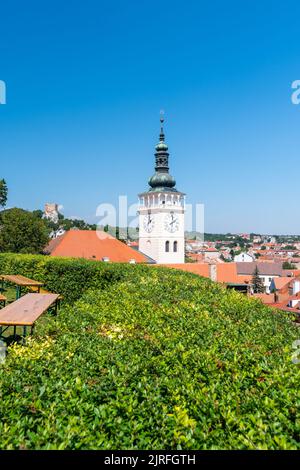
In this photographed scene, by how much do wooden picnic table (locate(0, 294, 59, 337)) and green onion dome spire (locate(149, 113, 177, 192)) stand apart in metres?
43.2

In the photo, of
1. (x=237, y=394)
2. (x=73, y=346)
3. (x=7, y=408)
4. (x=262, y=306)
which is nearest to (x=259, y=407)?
(x=237, y=394)

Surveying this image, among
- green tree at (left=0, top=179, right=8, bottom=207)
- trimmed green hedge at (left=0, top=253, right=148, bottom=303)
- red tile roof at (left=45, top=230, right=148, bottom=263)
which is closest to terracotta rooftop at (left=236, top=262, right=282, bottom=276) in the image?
red tile roof at (left=45, top=230, right=148, bottom=263)

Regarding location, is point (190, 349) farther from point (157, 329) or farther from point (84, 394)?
point (84, 394)

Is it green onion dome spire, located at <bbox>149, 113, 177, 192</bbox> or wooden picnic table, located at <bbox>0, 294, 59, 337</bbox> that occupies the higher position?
green onion dome spire, located at <bbox>149, 113, 177, 192</bbox>

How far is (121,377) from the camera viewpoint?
349cm

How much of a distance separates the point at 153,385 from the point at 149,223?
163 ft

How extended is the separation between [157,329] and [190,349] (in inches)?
37.2

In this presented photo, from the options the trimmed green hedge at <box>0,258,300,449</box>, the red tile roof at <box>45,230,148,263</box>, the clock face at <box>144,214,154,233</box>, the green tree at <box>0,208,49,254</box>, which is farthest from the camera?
the clock face at <box>144,214,154,233</box>

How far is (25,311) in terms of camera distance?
737 centimetres

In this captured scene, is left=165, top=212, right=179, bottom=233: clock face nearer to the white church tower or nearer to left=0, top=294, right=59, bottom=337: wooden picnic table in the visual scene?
the white church tower

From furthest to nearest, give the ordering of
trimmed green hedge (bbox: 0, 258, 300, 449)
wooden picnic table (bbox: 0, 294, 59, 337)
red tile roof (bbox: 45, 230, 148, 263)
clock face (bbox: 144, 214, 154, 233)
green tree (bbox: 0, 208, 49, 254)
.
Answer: clock face (bbox: 144, 214, 154, 233) → red tile roof (bbox: 45, 230, 148, 263) → green tree (bbox: 0, 208, 49, 254) → wooden picnic table (bbox: 0, 294, 59, 337) → trimmed green hedge (bbox: 0, 258, 300, 449)

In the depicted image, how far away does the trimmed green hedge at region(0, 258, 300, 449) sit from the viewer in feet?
8.66

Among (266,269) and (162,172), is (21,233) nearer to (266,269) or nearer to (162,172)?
(162,172)

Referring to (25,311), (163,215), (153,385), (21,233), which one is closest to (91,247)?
(21,233)
